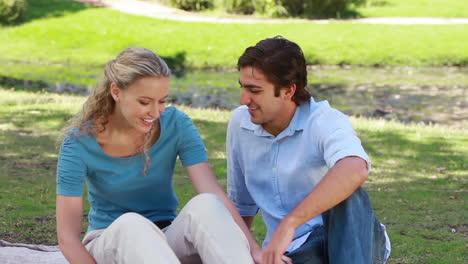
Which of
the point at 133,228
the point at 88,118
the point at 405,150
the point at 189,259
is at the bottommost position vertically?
the point at 405,150

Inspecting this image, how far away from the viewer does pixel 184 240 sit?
3332 mm

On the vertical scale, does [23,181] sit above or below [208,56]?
above

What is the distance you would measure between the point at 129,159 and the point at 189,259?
0.53 m

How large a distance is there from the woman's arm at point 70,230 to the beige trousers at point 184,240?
3.1 inches

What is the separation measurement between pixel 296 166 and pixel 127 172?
77 cm

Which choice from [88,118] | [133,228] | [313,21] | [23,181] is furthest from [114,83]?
[313,21]

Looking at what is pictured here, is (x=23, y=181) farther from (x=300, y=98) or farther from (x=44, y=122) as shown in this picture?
(x=300, y=98)

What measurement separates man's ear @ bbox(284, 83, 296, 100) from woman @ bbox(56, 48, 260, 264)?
1.55 feet

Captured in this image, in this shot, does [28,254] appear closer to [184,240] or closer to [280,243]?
[184,240]

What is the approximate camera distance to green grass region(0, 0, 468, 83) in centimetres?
2244

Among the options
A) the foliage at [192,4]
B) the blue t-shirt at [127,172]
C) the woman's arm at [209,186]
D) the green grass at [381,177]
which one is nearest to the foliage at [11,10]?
the foliage at [192,4]

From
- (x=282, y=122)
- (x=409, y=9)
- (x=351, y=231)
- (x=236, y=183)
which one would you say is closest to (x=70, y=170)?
(x=236, y=183)

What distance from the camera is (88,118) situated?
349 centimetres

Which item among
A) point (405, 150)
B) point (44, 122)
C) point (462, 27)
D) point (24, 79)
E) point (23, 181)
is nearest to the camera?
point (23, 181)
